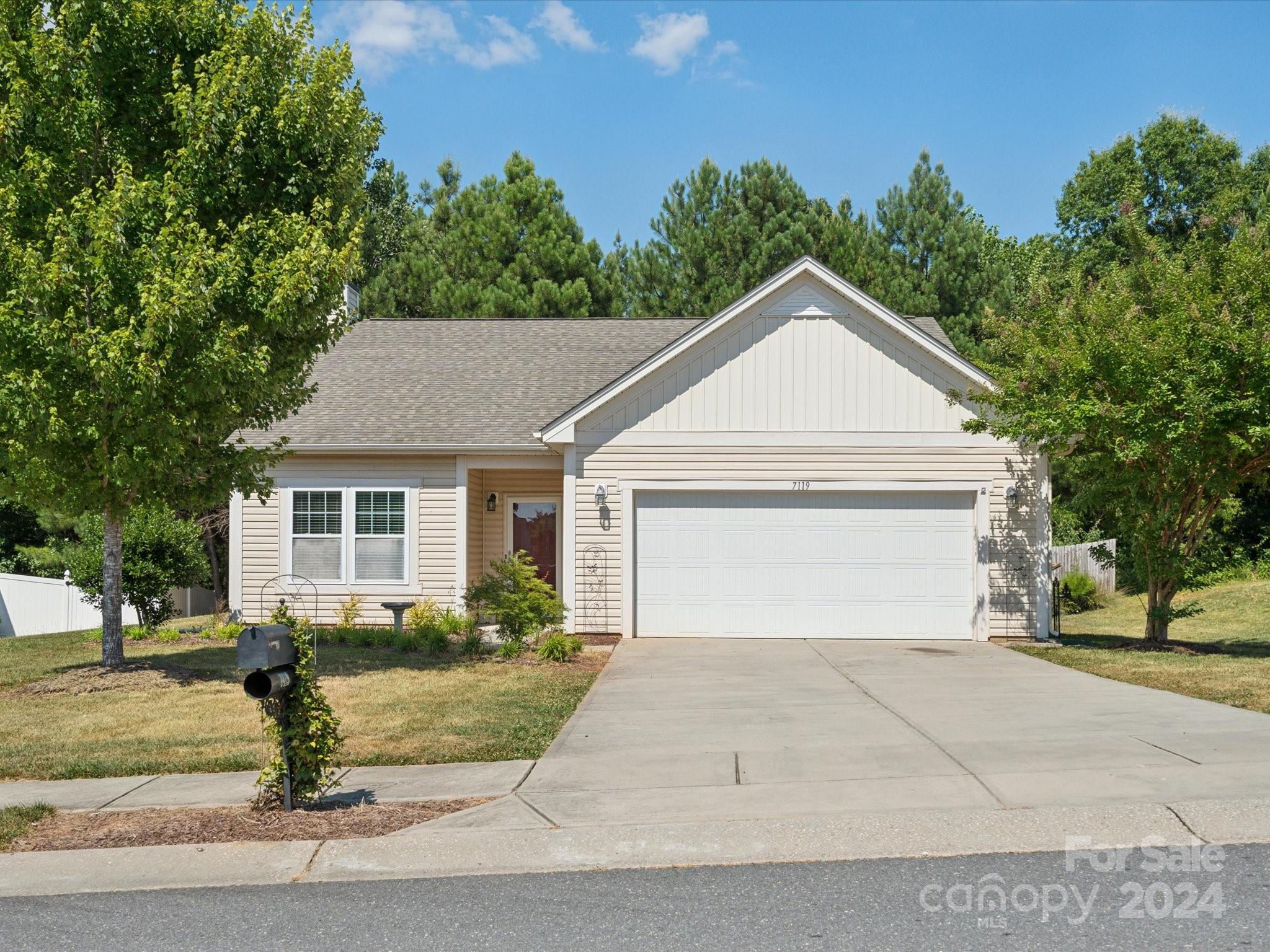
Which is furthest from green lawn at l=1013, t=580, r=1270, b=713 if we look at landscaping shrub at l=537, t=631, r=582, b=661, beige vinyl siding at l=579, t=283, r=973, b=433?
landscaping shrub at l=537, t=631, r=582, b=661

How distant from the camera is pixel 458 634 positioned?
17.0 meters

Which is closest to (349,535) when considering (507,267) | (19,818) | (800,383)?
(800,383)

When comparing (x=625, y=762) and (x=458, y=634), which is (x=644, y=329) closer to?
(x=458, y=634)

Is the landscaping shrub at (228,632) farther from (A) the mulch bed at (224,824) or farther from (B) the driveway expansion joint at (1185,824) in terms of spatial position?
(B) the driveway expansion joint at (1185,824)

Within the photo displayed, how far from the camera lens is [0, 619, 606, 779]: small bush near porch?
8523 millimetres

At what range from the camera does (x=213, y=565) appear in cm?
2280

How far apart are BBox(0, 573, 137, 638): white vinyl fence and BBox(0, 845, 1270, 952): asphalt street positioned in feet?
61.1

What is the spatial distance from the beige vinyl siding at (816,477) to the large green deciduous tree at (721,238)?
17.6 m

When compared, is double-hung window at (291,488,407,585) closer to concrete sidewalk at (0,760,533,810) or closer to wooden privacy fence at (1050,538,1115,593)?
concrete sidewalk at (0,760,533,810)

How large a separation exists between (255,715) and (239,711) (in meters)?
0.35

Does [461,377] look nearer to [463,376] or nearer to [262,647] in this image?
[463,376]

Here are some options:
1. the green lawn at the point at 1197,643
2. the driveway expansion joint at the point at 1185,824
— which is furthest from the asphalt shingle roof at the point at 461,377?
the driveway expansion joint at the point at 1185,824

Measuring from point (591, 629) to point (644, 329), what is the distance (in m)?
7.64

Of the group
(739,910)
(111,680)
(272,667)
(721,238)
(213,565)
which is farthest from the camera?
(721,238)
